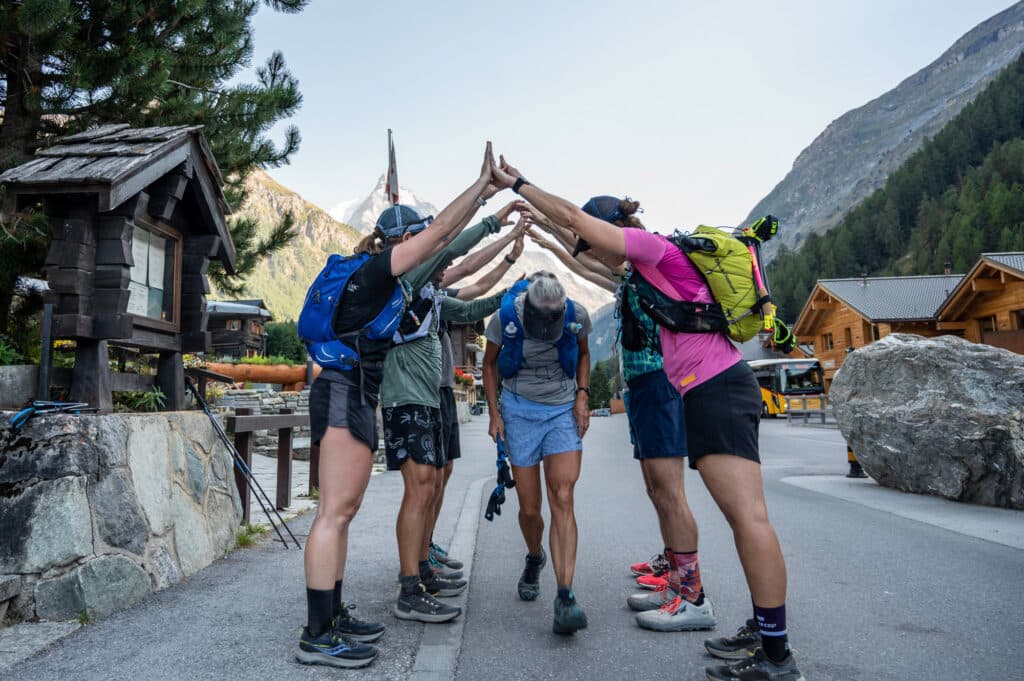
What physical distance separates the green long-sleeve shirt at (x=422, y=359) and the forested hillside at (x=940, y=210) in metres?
69.7

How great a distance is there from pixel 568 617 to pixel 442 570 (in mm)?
1542

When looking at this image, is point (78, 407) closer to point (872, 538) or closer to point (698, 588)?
point (698, 588)

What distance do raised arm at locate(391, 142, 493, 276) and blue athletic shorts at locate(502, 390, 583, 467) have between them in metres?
1.18

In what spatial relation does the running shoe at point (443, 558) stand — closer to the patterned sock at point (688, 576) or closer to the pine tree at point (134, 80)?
the patterned sock at point (688, 576)

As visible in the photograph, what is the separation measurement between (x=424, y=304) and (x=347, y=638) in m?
1.82

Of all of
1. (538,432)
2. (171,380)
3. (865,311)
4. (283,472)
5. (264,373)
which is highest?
(865,311)

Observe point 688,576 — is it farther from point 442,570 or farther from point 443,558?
point 443,558

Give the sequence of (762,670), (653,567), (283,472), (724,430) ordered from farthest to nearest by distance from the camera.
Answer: (283,472) < (653,567) < (724,430) < (762,670)

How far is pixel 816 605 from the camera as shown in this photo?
3971 mm

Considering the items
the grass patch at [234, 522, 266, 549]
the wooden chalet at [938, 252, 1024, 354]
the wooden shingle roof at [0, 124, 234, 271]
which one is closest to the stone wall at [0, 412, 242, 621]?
the grass patch at [234, 522, 266, 549]

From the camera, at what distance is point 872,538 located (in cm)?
581

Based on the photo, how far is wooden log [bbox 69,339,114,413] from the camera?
414 centimetres

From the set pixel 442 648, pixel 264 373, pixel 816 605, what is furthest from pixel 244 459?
pixel 264 373

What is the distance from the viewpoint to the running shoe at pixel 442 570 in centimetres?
451
